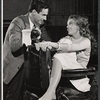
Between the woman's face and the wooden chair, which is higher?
the woman's face

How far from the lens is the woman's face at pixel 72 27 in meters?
Result: 2.84

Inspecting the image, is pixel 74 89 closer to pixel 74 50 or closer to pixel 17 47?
pixel 74 50

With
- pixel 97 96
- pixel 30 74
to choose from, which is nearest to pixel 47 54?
pixel 30 74

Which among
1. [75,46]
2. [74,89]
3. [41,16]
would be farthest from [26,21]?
[74,89]

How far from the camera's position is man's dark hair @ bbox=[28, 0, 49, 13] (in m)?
2.84

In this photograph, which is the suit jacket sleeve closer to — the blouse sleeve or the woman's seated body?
the woman's seated body

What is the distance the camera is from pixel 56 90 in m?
2.79

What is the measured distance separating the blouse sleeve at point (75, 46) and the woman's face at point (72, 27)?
0.16m

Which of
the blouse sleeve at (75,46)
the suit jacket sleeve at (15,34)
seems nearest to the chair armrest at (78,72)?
the blouse sleeve at (75,46)

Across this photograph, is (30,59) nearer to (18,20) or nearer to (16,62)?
(16,62)

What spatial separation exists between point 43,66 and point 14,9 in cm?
83

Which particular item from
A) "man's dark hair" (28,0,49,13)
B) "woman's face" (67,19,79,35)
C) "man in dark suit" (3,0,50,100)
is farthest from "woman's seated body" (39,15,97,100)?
"man's dark hair" (28,0,49,13)

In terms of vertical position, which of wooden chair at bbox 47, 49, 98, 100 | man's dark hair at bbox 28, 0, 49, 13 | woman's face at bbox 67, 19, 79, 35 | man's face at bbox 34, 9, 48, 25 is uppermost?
man's dark hair at bbox 28, 0, 49, 13

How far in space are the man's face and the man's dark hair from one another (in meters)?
0.04
